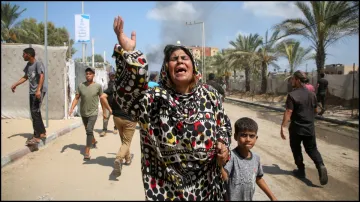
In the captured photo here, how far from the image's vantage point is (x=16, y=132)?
7199 millimetres

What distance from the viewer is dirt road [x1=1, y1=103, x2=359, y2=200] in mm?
3355

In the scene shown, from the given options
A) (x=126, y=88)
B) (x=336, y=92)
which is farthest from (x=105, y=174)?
(x=336, y=92)

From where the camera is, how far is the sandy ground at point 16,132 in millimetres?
5654

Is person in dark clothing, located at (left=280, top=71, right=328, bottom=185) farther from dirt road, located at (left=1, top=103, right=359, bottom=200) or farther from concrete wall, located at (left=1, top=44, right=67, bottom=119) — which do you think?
concrete wall, located at (left=1, top=44, right=67, bottom=119)

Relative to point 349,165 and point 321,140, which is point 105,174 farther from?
point 321,140

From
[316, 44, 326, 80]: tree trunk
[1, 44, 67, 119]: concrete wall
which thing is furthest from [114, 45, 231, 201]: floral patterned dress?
[316, 44, 326, 80]: tree trunk

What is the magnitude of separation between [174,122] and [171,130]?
0.05m

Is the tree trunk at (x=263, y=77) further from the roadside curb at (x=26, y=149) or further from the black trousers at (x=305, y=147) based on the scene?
the black trousers at (x=305, y=147)

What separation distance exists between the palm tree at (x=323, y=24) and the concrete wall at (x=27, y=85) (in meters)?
10.1

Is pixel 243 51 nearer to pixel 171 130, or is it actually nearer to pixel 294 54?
pixel 294 54

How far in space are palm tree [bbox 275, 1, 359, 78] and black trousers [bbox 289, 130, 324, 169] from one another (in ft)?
28.4

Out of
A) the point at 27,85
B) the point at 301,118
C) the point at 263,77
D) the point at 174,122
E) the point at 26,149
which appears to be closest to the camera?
the point at 174,122

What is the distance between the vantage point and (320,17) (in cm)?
1323

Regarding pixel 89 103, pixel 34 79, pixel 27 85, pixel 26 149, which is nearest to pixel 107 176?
pixel 89 103
